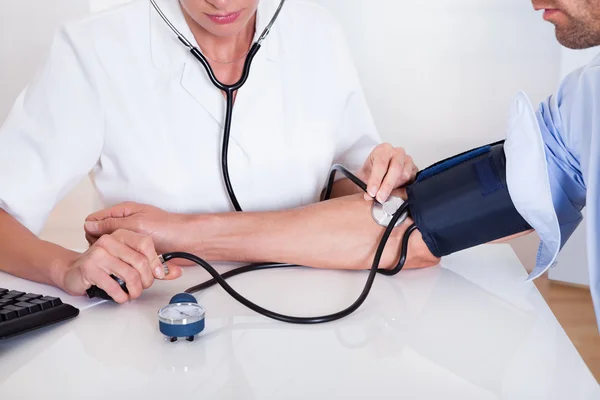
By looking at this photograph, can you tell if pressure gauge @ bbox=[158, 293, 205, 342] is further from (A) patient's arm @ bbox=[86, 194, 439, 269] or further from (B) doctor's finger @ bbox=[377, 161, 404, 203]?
(B) doctor's finger @ bbox=[377, 161, 404, 203]

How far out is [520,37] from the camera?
8.59 feet

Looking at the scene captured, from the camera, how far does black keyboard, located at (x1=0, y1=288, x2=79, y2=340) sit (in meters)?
0.91

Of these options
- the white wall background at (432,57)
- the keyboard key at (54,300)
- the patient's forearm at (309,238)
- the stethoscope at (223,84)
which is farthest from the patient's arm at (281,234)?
the white wall background at (432,57)

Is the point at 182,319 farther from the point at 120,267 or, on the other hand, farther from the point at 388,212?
the point at 388,212

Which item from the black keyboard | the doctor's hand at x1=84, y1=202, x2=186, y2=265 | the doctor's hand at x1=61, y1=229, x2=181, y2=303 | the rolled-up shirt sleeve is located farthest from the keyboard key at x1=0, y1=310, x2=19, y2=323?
the rolled-up shirt sleeve

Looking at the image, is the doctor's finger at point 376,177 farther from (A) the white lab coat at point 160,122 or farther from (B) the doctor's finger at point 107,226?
(B) the doctor's finger at point 107,226

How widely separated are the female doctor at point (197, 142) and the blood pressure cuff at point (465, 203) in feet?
0.15

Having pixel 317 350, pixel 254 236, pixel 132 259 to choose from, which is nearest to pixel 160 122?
pixel 254 236

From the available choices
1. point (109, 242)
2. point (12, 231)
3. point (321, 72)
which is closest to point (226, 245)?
point (109, 242)

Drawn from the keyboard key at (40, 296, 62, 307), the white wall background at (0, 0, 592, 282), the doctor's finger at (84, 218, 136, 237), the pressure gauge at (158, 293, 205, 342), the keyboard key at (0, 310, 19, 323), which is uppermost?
the keyboard key at (0, 310, 19, 323)

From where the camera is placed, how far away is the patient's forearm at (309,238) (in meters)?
1.20

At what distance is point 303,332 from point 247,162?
57cm

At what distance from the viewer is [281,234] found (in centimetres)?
123

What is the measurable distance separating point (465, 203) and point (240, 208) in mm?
463
